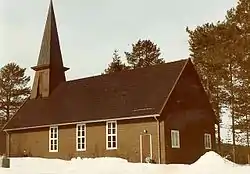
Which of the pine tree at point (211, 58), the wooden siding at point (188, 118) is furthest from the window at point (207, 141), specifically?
the pine tree at point (211, 58)

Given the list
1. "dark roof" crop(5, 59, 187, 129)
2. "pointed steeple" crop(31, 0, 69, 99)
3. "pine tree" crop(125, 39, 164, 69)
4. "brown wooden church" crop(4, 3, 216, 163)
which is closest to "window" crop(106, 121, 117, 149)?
"brown wooden church" crop(4, 3, 216, 163)

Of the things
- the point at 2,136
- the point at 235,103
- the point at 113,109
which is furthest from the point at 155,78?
the point at 2,136

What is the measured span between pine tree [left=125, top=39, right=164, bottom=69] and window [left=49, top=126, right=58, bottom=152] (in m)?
25.9

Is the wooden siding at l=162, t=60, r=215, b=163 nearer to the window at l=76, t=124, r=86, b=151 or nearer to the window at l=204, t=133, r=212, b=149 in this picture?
the window at l=204, t=133, r=212, b=149

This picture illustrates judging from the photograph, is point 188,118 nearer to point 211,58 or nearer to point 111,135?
point 111,135

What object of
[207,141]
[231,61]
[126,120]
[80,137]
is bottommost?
[207,141]

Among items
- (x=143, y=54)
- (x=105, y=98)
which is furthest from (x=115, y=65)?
(x=105, y=98)

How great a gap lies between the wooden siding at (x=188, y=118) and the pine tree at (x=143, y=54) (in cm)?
2614

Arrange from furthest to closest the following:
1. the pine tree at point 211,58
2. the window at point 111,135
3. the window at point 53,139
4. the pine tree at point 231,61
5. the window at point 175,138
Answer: the pine tree at point 211,58
the pine tree at point 231,61
the window at point 53,139
the window at point 111,135
the window at point 175,138

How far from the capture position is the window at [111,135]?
105ft

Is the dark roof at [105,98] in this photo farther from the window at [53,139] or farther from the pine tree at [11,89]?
the pine tree at [11,89]

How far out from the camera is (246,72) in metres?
37.8

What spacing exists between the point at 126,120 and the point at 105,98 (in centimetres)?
430

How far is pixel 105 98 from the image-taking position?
3525cm
